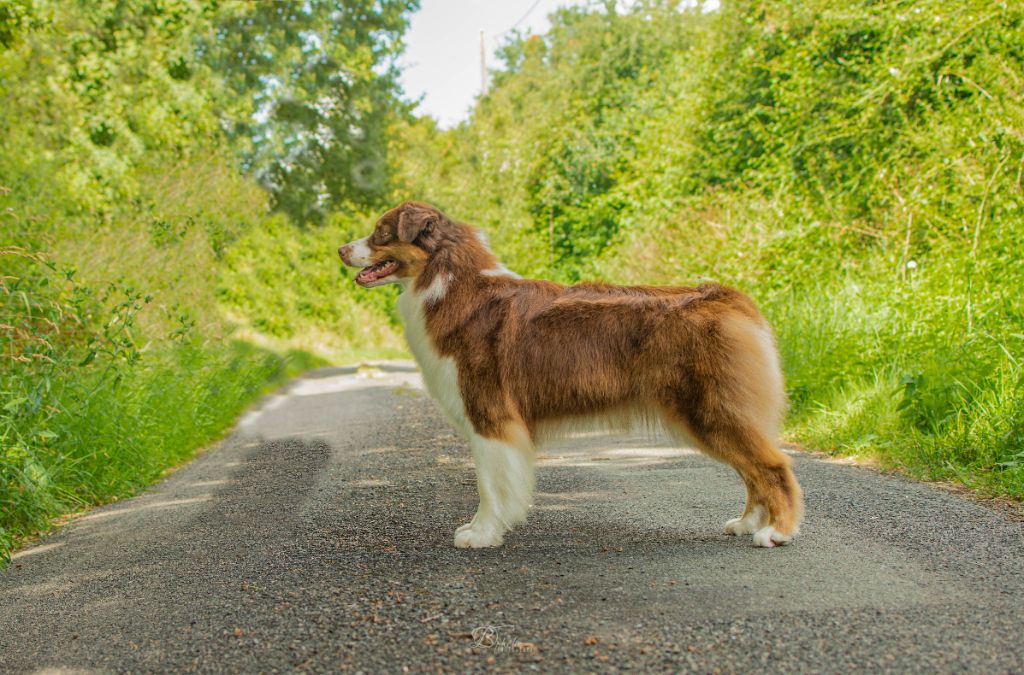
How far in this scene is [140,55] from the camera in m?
17.4

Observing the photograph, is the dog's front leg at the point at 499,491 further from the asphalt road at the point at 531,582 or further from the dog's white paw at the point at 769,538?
the dog's white paw at the point at 769,538

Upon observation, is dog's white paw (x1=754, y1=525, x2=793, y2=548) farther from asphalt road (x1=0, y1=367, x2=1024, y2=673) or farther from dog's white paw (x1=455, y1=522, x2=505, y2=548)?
dog's white paw (x1=455, y1=522, x2=505, y2=548)

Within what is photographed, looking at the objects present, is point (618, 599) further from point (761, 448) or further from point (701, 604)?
point (761, 448)

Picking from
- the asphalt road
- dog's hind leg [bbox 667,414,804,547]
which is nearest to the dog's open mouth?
the asphalt road

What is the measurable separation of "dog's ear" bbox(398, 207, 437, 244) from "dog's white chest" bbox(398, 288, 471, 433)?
0.32 m

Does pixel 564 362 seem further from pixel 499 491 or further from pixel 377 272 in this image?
pixel 377 272

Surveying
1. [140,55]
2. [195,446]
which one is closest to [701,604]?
[195,446]

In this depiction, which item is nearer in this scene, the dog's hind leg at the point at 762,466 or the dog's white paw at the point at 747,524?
the dog's hind leg at the point at 762,466

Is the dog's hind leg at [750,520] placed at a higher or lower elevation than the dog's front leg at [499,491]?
lower

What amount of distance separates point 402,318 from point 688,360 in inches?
67.6

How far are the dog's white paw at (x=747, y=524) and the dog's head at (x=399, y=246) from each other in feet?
7.36

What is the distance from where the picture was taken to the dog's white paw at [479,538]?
4613 mm

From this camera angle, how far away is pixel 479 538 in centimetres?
462

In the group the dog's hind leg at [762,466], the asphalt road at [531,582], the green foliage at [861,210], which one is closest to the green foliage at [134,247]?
the asphalt road at [531,582]
